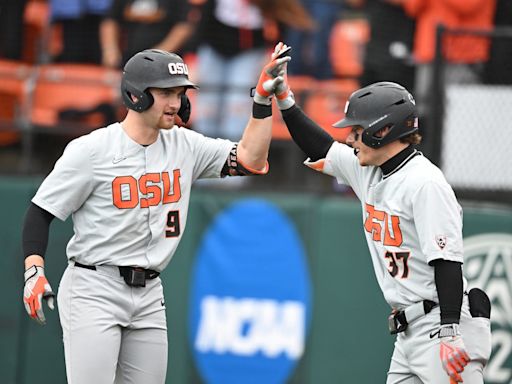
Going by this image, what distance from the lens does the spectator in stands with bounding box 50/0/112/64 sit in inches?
362

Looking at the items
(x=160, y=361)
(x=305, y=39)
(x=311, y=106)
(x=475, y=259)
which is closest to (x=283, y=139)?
(x=311, y=106)

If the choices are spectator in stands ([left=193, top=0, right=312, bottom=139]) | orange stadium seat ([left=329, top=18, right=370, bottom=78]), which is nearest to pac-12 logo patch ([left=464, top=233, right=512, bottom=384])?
orange stadium seat ([left=329, top=18, right=370, bottom=78])

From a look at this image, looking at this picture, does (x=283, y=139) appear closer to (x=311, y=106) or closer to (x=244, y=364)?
(x=311, y=106)

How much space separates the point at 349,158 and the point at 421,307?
92 cm

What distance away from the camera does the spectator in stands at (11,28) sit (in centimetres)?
908

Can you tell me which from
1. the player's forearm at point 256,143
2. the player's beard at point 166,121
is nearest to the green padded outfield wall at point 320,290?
the player's forearm at point 256,143

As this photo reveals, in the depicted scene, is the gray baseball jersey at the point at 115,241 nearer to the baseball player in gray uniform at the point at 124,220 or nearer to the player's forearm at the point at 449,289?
the baseball player in gray uniform at the point at 124,220

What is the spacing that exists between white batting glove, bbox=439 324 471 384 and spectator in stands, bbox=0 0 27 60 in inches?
211

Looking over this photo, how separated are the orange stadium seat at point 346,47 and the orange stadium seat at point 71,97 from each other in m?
1.82

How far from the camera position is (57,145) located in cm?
891

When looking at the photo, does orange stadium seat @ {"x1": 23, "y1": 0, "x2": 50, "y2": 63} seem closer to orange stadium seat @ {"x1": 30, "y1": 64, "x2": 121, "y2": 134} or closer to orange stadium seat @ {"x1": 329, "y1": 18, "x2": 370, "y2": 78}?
orange stadium seat @ {"x1": 30, "y1": 64, "x2": 121, "y2": 134}

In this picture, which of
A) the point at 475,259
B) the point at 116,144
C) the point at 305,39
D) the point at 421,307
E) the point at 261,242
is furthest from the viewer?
the point at 305,39

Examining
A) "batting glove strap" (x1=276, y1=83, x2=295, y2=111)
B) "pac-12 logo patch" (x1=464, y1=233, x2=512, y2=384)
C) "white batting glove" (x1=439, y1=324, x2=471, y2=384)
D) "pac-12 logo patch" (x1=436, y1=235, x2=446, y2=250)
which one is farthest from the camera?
"pac-12 logo patch" (x1=464, y1=233, x2=512, y2=384)

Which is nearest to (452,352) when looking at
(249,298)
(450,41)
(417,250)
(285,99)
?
(417,250)
